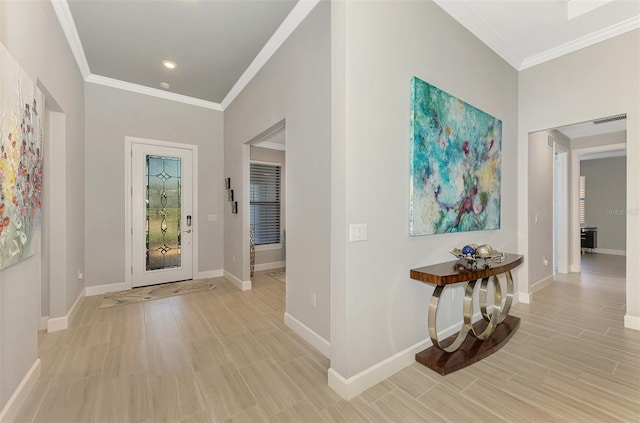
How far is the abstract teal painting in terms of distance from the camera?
2.19 meters

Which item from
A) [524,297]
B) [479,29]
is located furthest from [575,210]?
[479,29]

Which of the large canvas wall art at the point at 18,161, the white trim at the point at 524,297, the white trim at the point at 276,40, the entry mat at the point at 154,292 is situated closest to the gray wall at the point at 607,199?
the white trim at the point at 524,297

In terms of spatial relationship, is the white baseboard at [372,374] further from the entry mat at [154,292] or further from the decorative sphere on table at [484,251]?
the entry mat at [154,292]

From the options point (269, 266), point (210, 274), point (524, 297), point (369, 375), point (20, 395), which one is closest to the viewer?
point (20, 395)

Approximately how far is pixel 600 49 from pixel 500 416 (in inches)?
152

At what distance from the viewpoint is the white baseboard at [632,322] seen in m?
2.73

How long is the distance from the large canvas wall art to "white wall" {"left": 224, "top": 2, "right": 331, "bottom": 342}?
6.44ft

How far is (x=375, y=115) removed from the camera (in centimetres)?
193

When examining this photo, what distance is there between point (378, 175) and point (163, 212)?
3918 mm

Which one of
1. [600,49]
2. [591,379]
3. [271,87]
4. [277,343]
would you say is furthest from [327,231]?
[600,49]

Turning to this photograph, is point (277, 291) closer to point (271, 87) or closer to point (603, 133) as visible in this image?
point (271, 87)

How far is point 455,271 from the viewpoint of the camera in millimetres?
2100

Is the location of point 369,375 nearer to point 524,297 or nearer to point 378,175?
point 378,175

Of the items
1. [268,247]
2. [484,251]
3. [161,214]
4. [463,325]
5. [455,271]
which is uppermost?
[161,214]
